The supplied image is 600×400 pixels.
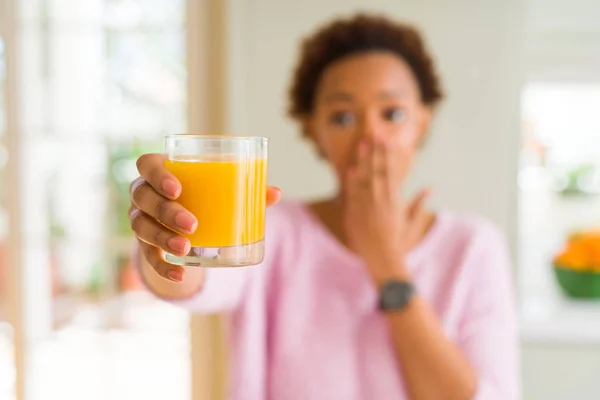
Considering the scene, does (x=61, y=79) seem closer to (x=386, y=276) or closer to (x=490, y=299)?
(x=386, y=276)

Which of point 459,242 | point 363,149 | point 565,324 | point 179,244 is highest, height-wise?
point 363,149

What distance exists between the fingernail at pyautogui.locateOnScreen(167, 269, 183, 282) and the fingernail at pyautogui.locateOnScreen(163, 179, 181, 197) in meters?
0.09

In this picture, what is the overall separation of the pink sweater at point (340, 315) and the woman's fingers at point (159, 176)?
17.3 inches

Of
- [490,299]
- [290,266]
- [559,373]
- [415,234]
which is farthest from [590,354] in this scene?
[290,266]

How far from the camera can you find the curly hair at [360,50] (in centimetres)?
123

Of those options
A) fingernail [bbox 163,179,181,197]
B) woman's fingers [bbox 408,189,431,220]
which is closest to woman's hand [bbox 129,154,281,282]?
fingernail [bbox 163,179,181,197]

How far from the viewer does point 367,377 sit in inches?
44.1

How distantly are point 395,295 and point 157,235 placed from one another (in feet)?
1.98

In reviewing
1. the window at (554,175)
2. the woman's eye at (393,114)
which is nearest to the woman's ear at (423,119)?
the woman's eye at (393,114)

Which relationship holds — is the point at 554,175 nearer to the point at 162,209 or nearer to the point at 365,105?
the point at 365,105

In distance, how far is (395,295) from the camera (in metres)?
1.07

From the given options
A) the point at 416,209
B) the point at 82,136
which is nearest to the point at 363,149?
the point at 416,209

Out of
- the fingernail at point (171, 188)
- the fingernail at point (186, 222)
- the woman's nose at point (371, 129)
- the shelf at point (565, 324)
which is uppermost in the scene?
the woman's nose at point (371, 129)

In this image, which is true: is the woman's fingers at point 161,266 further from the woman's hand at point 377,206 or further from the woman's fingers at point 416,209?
the woman's fingers at point 416,209
